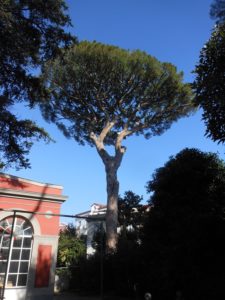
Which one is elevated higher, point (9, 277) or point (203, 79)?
point (203, 79)

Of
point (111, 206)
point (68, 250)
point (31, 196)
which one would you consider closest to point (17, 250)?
point (31, 196)

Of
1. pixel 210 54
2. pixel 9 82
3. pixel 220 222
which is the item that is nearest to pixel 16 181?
pixel 9 82

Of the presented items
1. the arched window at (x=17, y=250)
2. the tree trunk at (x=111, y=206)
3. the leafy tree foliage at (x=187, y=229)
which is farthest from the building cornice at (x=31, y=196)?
the leafy tree foliage at (x=187, y=229)

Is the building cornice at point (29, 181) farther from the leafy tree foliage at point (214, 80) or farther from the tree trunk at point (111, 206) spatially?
the leafy tree foliage at point (214, 80)

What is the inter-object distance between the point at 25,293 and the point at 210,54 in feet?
35.8

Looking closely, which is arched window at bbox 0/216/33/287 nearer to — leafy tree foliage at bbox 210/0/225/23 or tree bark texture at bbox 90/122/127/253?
tree bark texture at bbox 90/122/127/253

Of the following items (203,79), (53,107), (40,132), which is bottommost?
(40,132)

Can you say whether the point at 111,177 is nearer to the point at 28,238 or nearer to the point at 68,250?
the point at 28,238

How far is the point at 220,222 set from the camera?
1122cm

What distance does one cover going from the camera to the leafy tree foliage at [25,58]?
8.55 meters

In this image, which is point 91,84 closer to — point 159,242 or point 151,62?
point 151,62

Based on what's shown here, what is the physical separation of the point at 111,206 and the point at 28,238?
4947 mm

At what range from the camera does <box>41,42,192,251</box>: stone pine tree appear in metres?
17.8

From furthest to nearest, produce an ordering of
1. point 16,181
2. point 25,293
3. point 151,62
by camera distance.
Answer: point 151,62, point 16,181, point 25,293
